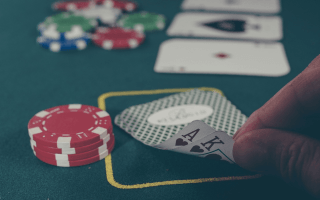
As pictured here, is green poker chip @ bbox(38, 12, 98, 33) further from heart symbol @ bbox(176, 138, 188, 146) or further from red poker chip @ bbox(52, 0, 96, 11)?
heart symbol @ bbox(176, 138, 188, 146)

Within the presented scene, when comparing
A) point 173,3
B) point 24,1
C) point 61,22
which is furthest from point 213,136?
point 24,1

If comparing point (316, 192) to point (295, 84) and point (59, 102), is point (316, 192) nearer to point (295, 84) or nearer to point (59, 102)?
point (295, 84)

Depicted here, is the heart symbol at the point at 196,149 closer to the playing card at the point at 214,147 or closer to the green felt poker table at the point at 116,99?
the playing card at the point at 214,147

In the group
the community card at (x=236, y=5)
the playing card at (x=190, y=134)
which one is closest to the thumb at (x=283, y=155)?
the playing card at (x=190, y=134)

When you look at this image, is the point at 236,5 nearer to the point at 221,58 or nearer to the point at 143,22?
the point at 143,22

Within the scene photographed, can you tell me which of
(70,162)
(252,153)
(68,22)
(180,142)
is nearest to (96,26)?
(68,22)
